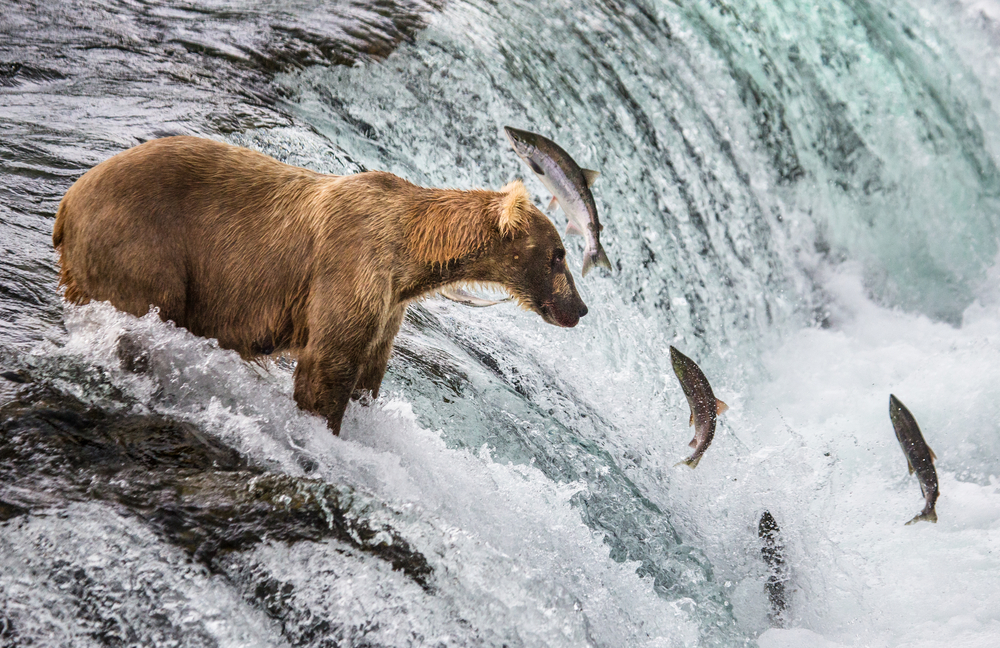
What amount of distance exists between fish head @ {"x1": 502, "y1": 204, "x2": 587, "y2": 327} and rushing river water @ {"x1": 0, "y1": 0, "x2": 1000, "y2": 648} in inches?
28.4

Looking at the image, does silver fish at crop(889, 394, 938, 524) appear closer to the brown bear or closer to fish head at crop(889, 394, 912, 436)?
fish head at crop(889, 394, 912, 436)

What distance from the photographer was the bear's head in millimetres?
3316

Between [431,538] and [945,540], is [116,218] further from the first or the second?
[945,540]

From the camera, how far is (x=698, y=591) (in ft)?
13.6

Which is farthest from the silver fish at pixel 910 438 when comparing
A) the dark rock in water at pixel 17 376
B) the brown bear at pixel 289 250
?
the dark rock in water at pixel 17 376

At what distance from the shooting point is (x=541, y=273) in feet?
11.3

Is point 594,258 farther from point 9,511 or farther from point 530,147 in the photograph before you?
point 9,511

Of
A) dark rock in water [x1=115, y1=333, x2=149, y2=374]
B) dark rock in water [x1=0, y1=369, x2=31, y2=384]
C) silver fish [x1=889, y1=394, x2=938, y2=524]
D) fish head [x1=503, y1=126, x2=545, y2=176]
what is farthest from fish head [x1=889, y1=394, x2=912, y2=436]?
dark rock in water [x1=0, y1=369, x2=31, y2=384]

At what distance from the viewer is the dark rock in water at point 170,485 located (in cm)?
234

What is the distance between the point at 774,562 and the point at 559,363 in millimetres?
1667

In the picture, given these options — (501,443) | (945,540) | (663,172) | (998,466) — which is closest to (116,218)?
(501,443)

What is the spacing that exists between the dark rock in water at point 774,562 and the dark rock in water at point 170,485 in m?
2.72

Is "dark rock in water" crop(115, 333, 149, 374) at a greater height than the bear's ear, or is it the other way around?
the bear's ear

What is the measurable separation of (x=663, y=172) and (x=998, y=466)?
3.44m
